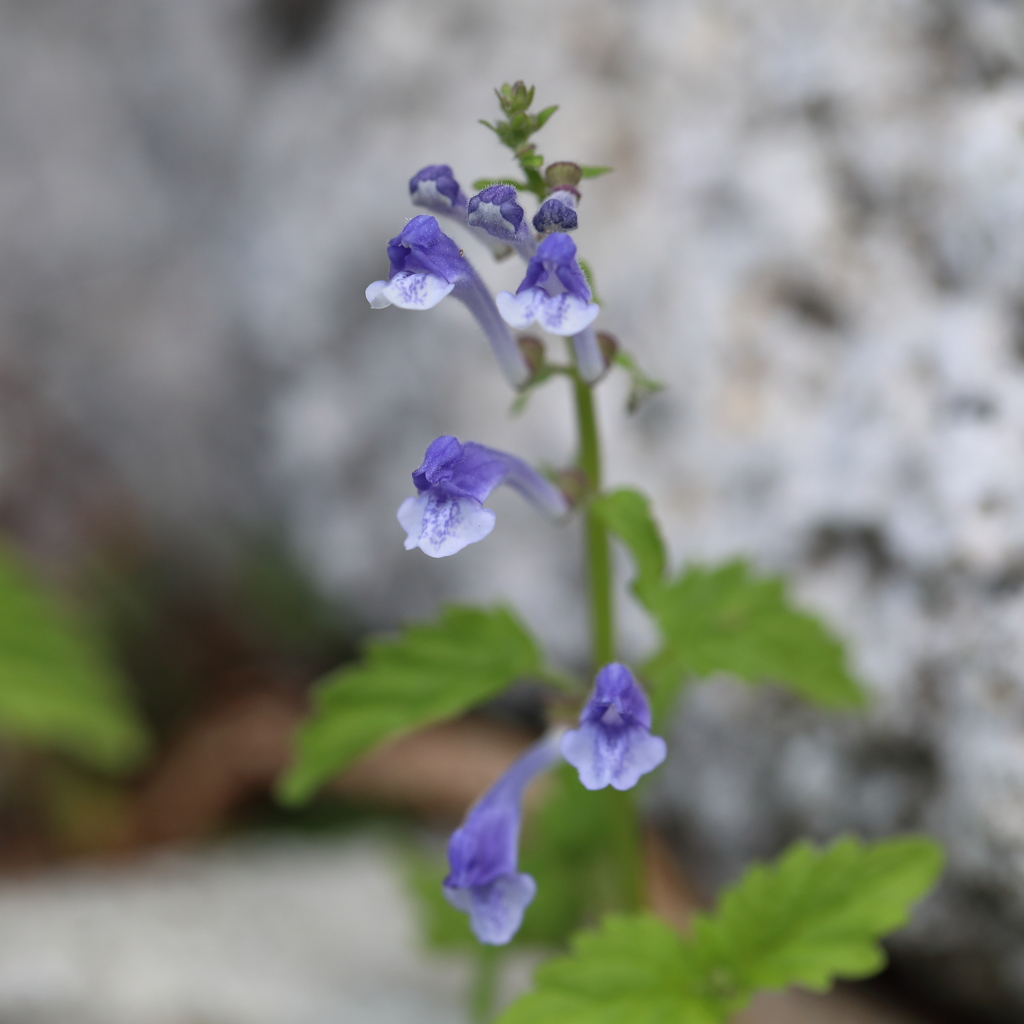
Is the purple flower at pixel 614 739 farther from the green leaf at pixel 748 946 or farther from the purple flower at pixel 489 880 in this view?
the green leaf at pixel 748 946

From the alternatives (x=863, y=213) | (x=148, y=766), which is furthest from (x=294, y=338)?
(x=863, y=213)

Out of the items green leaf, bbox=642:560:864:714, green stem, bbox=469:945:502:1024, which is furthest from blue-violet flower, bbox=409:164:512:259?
green stem, bbox=469:945:502:1024

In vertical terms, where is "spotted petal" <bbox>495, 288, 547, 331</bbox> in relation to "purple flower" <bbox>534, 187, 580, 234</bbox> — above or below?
below

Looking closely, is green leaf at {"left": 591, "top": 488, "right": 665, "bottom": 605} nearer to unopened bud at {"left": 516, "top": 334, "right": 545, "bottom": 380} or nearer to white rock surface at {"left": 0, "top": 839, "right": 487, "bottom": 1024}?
unopened bud at {"left": 516, "top": 334, "right": 545, "bottom": 380}

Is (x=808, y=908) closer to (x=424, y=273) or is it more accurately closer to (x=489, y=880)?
(x=489, y=880)

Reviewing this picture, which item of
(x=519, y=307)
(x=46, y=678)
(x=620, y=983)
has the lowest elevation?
(x=620, y=983)

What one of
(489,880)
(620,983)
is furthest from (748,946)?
(489,880)
